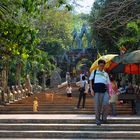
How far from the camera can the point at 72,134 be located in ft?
39.0

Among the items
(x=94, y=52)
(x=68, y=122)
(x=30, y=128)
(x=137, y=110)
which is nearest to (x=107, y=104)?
(x=68, y=122)

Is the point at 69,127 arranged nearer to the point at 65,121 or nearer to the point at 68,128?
the point at 68,128

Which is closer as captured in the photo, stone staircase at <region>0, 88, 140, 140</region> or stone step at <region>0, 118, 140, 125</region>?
stone staircase at <region>0, 88, 140, 140</region>

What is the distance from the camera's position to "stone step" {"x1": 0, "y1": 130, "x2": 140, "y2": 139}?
1166cm

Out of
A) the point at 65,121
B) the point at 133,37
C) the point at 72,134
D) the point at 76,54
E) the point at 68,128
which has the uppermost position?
the point at 76,54

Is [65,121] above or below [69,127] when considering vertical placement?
above

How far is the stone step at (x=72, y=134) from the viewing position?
38.3 ft

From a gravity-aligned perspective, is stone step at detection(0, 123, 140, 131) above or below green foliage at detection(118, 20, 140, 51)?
below

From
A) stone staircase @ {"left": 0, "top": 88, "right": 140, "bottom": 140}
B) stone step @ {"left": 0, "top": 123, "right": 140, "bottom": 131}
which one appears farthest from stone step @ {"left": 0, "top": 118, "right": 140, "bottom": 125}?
stone step @ {"left": 0, "top": 123, "right": 140, "bottom": 131}

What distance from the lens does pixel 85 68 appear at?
58750 mm

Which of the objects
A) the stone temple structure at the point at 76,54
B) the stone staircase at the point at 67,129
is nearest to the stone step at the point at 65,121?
the stone staircase at the point at 67,129

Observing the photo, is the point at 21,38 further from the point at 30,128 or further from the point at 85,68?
the point at 85,68

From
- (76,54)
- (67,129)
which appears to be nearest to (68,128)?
(67,129)

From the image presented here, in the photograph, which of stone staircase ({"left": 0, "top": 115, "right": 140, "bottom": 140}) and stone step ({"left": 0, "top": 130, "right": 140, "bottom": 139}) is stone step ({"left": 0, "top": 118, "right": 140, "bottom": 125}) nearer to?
stone staircase ({"left": 0, "top": 115, "right": 140, "bottom": 140})
